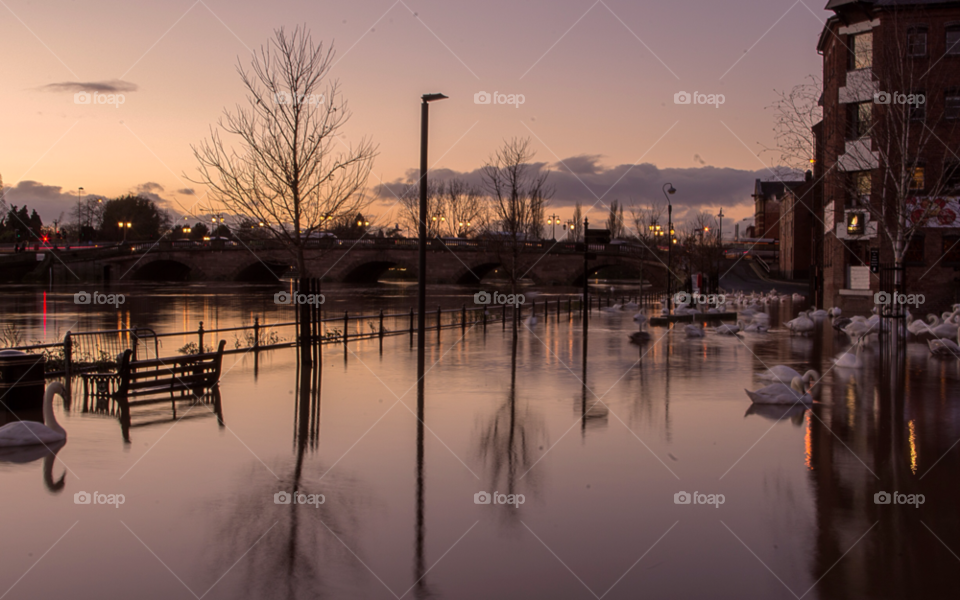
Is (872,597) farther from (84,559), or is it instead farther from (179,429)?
(179,429)

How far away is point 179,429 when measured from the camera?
10.3 metres

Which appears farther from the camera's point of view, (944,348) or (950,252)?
(950,252)

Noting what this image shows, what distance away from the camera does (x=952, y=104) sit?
34.6 metres

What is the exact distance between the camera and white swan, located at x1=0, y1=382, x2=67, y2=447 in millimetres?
9102

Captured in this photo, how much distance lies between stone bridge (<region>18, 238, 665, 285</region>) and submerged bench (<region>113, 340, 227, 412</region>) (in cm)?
5822

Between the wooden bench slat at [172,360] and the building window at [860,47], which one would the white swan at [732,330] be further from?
the wooden bench slat at [172,360]

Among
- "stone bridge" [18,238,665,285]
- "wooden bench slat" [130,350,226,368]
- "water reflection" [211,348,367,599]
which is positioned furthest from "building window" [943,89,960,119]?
"stone bridge" [18,238,665,285]

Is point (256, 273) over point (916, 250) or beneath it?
over

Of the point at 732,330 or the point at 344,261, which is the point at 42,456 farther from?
the point at 344,261

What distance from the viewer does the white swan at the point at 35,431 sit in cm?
910

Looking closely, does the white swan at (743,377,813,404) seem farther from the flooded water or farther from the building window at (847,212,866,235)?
the building window at (847,212,866,235)

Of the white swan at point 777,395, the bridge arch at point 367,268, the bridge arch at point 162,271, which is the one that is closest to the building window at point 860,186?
the white swan at point 777,395

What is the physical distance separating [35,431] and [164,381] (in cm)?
385

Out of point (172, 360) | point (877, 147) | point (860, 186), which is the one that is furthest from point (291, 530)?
point (877, 147)
